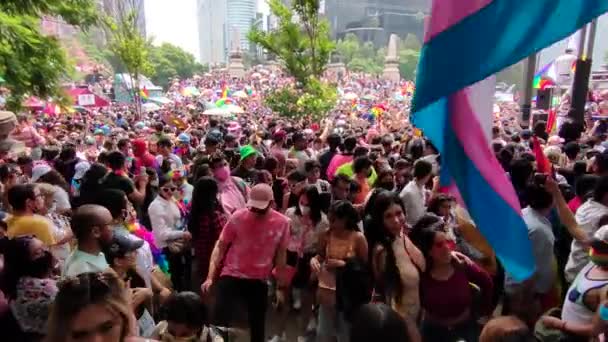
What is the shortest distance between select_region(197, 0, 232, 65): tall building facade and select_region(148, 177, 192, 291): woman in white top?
516 feet

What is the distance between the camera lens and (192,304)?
2619mm

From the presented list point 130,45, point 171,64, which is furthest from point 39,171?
point 171,64

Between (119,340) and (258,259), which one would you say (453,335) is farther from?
(119,340)

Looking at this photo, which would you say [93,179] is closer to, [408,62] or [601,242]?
[601,242]

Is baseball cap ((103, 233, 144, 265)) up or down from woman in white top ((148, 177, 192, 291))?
up

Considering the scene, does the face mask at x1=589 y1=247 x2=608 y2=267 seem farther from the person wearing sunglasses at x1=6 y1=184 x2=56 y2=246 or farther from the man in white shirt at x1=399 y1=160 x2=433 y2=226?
the person wearing sunglasses at x1=6 y1=184 x2=56 y2=246

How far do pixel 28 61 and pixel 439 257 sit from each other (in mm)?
6965

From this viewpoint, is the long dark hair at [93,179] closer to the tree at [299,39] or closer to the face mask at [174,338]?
the face mask at [174,338]

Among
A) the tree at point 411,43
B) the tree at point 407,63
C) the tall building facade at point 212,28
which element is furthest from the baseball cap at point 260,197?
the tall building facade at point 212,28

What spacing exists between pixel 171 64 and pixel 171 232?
80.8 m

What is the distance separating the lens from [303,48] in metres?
15.8

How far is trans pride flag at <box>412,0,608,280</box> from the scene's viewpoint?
8.11 ft

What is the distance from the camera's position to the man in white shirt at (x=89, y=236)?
115 inches

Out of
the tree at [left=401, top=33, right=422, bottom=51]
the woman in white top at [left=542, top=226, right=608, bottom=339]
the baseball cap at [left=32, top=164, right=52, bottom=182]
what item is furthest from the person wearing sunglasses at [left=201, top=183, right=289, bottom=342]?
the tree at [left=401, top=33, right=422, bottom=51]
